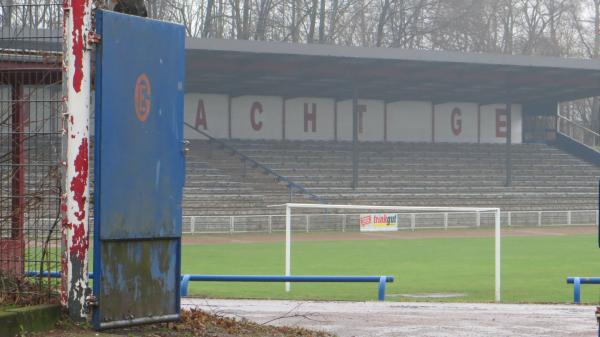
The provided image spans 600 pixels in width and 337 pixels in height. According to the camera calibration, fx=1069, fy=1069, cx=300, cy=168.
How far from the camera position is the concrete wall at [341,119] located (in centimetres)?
5075

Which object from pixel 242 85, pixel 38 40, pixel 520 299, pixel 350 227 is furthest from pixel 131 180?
pixel 242 85

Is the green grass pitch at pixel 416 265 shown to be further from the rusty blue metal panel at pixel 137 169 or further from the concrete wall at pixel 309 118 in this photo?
the concrete wall at pixel 309 118

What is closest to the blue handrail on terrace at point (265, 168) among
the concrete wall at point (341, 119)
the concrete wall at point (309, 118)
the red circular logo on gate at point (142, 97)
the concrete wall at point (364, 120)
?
the concrete wall at point (341, 119)

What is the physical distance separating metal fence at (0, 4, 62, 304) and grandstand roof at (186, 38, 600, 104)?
2991 centimetres

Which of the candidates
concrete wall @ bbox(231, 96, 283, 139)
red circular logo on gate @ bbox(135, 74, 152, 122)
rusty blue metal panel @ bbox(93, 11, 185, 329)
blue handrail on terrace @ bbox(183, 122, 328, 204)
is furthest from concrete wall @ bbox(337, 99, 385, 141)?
red circular logo on gate @ bbox(135, 74, 152, 122)

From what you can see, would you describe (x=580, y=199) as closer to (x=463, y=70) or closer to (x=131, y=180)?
(x=463, y=70)

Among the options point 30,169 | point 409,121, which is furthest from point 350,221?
point 30,169

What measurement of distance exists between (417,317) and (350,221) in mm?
26183

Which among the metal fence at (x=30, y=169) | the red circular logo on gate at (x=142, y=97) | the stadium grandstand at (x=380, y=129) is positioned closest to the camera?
the red circular logo on gate at (x=142, y=97)

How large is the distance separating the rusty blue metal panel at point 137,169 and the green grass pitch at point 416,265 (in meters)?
8.81

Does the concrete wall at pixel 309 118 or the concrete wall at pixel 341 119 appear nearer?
the concrete wall at pixel 341 119

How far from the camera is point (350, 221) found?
39719mm

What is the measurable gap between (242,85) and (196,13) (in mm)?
10053

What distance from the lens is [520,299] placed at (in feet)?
57.7
